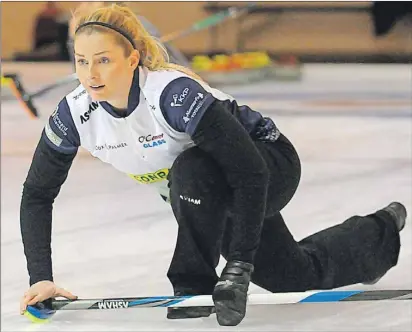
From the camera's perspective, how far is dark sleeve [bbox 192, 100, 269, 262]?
1041mm

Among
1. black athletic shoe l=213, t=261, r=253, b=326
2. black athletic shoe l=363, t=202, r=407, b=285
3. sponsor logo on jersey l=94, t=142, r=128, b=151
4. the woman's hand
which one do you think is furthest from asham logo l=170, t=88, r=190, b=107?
black athletic shoe l=363, t=202, r=407, b=285

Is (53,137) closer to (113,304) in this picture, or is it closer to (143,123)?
(143,123)

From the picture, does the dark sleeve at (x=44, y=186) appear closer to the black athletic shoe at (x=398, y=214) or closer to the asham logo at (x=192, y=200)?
the asham logo at (x=192, y=200)

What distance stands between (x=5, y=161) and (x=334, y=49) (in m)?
3.92

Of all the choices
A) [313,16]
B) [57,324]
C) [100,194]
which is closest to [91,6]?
[57,324]

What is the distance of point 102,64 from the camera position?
1043 mm

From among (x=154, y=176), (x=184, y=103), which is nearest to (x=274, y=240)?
(x=154, y=176)

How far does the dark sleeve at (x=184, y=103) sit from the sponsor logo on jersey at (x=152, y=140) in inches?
1.2

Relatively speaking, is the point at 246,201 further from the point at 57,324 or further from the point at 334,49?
the point at 334,49

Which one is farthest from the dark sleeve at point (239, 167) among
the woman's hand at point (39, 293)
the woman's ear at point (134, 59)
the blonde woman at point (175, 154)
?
the woman's hand at point (39, 293)

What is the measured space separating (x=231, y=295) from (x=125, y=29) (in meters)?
0.35

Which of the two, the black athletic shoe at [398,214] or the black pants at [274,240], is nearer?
the black pants at [274,240]

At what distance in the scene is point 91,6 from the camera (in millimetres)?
1114

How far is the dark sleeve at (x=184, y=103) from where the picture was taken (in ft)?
3.42
